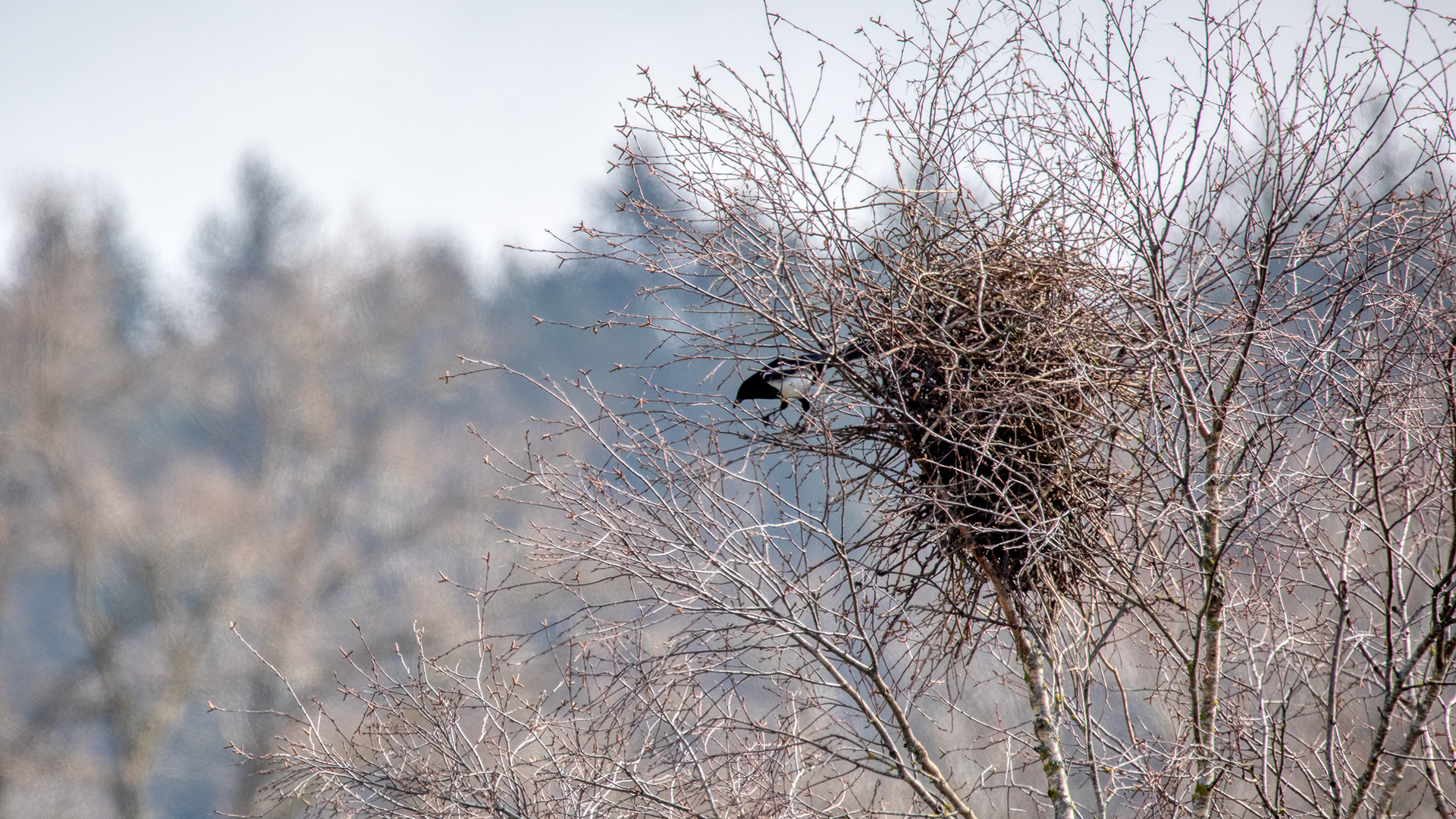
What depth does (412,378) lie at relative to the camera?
13.9 meters

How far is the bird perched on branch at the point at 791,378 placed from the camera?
219cm

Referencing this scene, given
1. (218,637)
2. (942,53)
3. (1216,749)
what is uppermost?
(218,637)

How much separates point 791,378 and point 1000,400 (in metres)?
0.46

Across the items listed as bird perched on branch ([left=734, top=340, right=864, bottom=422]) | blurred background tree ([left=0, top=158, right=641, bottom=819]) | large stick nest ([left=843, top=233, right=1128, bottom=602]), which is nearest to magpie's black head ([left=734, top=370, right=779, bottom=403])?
bird perched on branch ([left=734, top=340, right=864, bottom=422])

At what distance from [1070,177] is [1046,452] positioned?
2.32ft

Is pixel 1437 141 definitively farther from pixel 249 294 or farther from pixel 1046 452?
pixel 249 294

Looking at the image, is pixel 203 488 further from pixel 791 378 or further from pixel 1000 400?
pixel 1000 400

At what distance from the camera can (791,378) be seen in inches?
88.0

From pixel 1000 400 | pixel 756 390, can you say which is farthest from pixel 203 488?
pixel 1000 400

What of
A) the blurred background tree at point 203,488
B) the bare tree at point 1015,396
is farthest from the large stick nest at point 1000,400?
the blurred background tree at point 203,488

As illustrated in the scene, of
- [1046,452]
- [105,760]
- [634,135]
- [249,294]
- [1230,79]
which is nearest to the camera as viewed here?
[634,135]

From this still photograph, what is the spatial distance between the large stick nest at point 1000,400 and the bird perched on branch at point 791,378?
0.11 metres

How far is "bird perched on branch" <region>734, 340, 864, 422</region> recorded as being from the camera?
2.19 meters

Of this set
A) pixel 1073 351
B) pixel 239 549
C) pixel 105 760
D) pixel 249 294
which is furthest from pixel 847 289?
pixel 249 294
